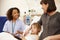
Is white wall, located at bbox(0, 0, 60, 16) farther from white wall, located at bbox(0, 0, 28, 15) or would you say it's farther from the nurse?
the nurse

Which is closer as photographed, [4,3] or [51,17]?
[51,17]

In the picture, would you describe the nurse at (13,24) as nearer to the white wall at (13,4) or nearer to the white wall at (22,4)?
the white wall at (22,4)

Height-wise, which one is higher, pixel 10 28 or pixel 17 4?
pixel 17 4

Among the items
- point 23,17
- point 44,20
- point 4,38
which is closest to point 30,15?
point 23,17

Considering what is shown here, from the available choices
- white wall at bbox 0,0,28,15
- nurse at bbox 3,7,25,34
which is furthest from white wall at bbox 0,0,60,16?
nurse at bbox 3,7,25,34

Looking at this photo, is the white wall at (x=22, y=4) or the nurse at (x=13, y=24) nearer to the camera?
the nurse at (x=13, y=24)

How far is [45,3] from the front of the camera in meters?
1.98

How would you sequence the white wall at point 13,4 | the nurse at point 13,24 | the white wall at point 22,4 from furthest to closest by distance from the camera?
the white wall at point 13,4
the white wall at point 22,4
the nurse at point 13,24

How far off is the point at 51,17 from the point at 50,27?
0.45 ft

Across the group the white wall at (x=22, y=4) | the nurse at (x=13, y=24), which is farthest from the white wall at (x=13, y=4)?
the nurse at (x=13, y=24)

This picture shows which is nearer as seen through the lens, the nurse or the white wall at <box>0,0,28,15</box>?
the nurse

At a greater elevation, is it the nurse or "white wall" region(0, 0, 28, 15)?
"white wall" region(0, 0, 28, 15)

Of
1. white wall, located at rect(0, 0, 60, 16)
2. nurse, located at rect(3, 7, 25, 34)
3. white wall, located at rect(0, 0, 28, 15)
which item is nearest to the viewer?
nurse, located at rect(3, 7, 25, 34)

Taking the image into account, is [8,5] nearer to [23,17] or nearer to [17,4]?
[17,4]
